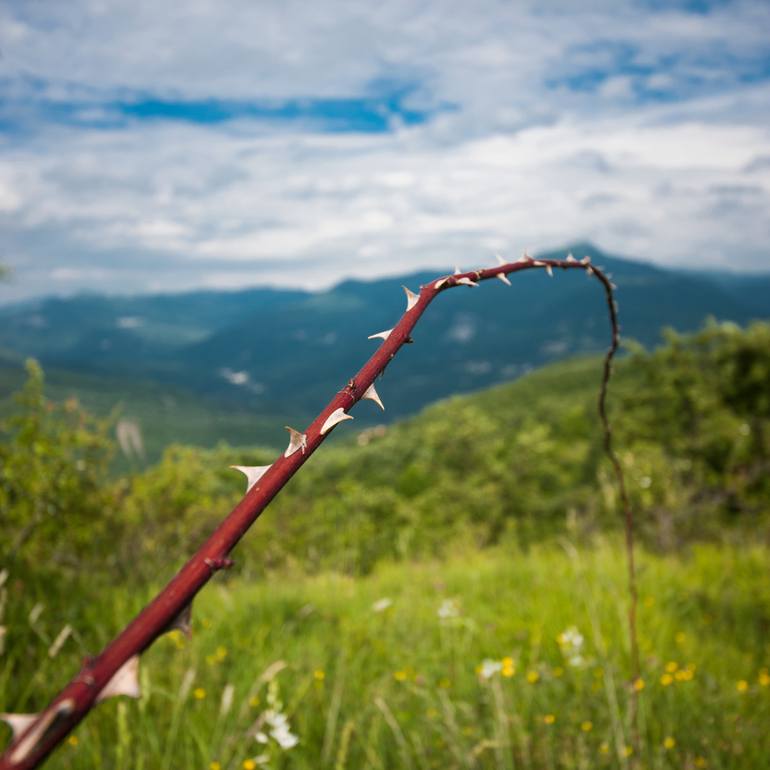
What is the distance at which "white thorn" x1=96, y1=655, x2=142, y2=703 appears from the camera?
497 millimetres

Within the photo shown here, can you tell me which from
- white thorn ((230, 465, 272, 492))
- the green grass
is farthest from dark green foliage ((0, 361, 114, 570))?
white thorn ((230, 465, 272, 492))

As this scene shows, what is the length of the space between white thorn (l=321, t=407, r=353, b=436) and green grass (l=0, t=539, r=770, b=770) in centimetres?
182

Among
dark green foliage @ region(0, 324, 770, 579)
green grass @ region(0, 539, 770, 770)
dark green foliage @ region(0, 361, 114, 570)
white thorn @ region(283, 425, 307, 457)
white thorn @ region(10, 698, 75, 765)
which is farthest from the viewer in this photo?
dark green foliage @ region(0, 324, 770, 579)

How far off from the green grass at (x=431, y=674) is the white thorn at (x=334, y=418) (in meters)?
1.82

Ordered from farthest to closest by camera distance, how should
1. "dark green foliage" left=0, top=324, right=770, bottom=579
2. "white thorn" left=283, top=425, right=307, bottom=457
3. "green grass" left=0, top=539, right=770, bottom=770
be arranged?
"dark green foliage" left=0, top=324, right=770, bottom=579
"green grass" left=0, top=539, right=770, bottom=770
"white thorn" left=283, top=425, right=307, bottom=457

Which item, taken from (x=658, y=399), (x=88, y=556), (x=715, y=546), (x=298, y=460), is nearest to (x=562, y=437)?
(x=658, y=399)

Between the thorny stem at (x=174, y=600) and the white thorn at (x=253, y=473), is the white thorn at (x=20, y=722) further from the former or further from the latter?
the white thorn at (x=253, y=473)

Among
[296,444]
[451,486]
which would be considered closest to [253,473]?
[296,444]

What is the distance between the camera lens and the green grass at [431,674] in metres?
3.09

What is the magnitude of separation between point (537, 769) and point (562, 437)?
4773cm

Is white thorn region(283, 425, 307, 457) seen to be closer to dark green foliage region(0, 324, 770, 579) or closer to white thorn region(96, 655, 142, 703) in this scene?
white thorn region(96, 655, 142, 703)

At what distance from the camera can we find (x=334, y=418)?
637mm

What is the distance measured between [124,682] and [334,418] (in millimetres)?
268

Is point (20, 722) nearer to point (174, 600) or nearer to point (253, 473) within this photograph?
point (174, 600)
